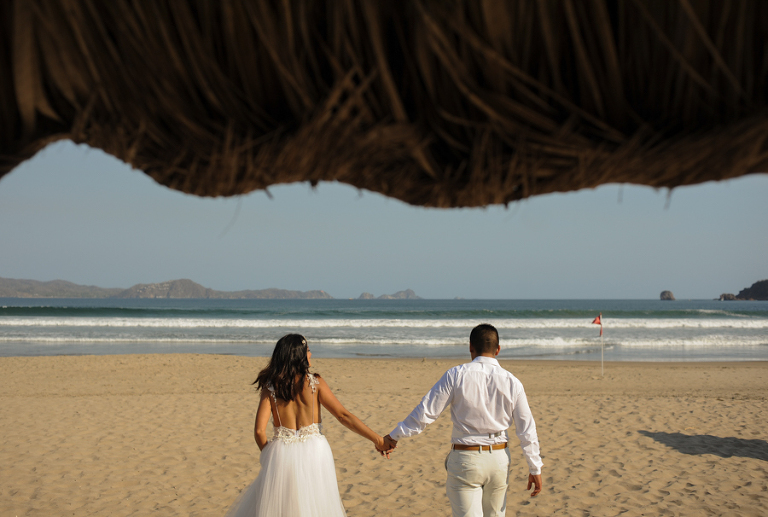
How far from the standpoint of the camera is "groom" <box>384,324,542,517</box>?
2.77m

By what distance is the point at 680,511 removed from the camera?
4680 mm

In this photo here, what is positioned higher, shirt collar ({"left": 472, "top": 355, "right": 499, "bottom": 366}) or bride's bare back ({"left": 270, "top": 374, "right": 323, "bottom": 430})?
shirt collar ({"left": 472, "top": 355, "right": 499, "bottom": 366})

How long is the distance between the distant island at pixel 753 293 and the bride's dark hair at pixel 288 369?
409 feet

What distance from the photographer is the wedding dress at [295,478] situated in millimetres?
2822

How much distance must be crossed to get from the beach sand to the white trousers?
7.09 feet

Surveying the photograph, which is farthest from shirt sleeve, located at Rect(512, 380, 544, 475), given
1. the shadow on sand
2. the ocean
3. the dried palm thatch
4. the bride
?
the ocean

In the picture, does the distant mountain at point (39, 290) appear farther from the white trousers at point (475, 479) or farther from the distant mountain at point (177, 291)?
the white trousers at point (475, 479)

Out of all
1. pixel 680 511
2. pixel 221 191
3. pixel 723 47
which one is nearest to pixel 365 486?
pixel 680 511

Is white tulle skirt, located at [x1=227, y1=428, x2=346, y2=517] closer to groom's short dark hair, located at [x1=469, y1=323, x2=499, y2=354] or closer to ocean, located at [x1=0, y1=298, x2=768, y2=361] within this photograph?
groom's short dark hair, located at [x1=469, y1=323, x2=499, y2=354]

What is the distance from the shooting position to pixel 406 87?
958mm

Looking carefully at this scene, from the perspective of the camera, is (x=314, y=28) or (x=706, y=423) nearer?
(x=314, y=28)

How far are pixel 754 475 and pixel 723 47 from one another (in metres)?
6.33

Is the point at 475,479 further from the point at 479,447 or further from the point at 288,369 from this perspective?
the point at 288,369

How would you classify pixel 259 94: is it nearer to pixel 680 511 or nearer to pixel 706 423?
pixel 680 511
